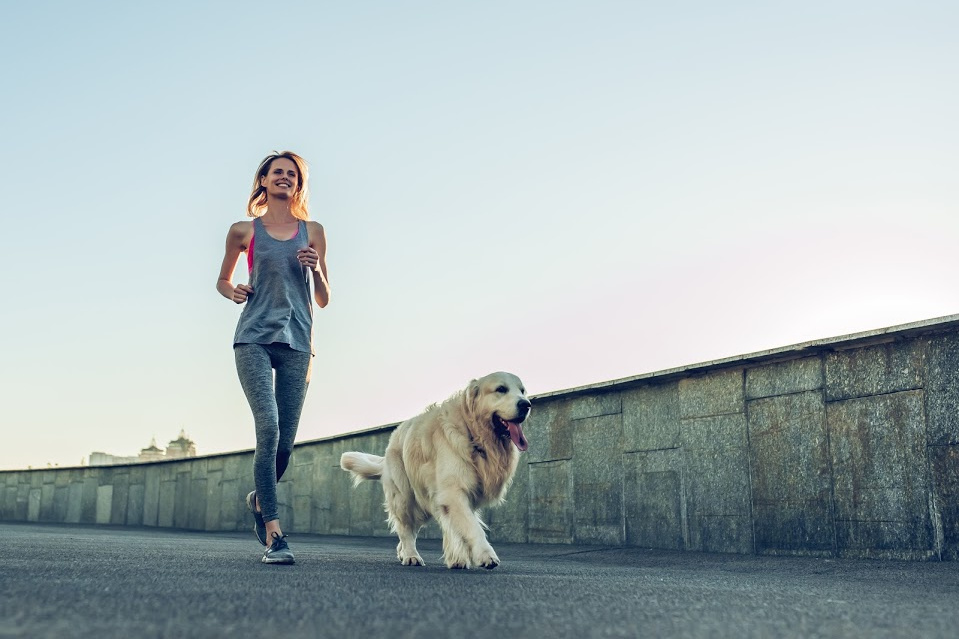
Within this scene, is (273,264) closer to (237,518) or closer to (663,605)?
(663,605)

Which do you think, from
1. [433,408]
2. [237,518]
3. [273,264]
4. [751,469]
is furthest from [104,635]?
[237,518]

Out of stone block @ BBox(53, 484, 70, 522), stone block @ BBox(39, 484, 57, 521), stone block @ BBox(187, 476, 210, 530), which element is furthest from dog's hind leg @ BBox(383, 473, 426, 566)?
stone block @ BBox(39, 484, 57, 521)

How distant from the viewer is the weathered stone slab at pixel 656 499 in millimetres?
7438

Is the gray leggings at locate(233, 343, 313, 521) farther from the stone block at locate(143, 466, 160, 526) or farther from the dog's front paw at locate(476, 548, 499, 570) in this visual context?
the stone block at locate(143, 466, 160, 526)

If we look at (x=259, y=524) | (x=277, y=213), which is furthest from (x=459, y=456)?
(x=277, y=213)

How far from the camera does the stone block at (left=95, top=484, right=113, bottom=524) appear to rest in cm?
1982

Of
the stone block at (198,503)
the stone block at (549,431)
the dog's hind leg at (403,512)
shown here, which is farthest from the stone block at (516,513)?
the stone block at (198,503)

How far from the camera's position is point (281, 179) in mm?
5234

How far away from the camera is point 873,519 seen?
585cm

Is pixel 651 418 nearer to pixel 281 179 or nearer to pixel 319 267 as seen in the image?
pixel 319 267

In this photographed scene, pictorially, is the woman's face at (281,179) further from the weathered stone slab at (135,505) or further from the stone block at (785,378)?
the weathered stone slab at (135,505)

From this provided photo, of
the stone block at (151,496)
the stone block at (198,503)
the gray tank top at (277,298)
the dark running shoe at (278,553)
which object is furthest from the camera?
the stone block at (151,496)

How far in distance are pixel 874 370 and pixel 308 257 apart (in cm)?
378

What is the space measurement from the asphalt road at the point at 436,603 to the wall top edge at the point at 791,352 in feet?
5.29
